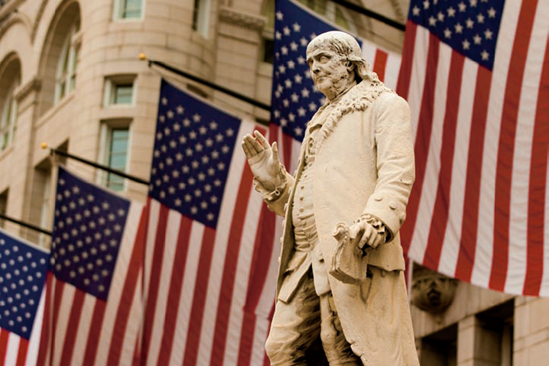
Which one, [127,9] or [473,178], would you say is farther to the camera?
[127,9]

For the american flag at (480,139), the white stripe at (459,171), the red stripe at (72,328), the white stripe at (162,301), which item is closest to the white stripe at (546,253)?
the american flag at (480,139)

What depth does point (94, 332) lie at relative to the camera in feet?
94.3

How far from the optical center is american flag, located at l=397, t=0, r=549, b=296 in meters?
21.1

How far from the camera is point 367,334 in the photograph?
33.6 ft

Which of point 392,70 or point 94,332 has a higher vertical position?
point 392,70

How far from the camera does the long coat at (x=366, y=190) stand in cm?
1021

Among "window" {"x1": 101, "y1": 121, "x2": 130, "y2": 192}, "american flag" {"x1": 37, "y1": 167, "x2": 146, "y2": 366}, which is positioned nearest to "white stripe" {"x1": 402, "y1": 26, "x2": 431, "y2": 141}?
"american flag" {"x1": 37, "y1": 167, "x2": 146, "y2": 366}

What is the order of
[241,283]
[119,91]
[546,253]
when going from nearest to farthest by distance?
[546,253] < [241,283] < [119,91]

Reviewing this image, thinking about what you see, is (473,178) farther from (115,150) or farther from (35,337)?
(115,150)

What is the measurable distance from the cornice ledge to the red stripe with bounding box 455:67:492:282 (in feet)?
60.9

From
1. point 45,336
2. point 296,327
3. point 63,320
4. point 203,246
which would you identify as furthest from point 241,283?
point 296,327

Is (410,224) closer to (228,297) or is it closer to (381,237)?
(228,297)

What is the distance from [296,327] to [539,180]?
11.1 m

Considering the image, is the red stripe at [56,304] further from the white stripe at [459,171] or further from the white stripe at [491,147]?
the white stripe at [491,147]
